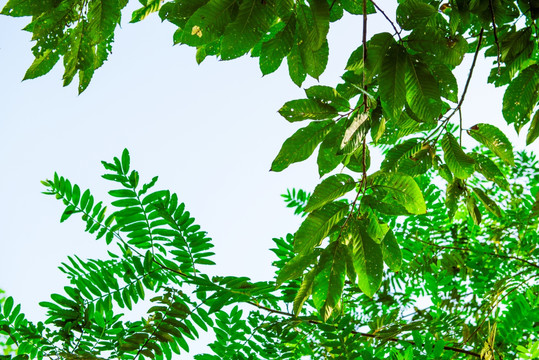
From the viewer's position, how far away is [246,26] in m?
0.78

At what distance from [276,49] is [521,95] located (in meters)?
0.67

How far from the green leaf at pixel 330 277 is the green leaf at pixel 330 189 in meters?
0.10

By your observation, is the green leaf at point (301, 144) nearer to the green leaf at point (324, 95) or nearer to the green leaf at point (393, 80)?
the green leaf at point (324, 95)

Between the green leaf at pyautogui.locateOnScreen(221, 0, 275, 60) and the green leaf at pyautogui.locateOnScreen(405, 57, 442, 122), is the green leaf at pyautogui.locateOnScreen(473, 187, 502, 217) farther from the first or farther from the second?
the green leaf at pyautogui.locateOnScreen(221, 0, 275, 60)

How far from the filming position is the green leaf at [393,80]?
2.72ft

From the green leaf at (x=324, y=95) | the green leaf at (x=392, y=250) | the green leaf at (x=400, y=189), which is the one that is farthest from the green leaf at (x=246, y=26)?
the green leaf at (x=392, y=250)

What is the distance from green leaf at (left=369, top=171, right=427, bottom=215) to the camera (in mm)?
906

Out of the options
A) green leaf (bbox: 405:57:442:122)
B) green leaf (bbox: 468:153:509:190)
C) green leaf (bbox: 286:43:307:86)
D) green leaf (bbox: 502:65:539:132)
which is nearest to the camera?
green leaf (bbox: 405:57:442:122)

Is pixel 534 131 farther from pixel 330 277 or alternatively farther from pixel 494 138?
pixel 330 277

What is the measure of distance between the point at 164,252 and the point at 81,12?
0.59 metres

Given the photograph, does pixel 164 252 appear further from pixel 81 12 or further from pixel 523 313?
pixel 523 313

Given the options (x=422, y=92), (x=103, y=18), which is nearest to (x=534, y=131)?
(x=422, y=92)

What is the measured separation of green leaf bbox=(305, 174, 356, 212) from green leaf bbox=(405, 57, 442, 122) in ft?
0.64

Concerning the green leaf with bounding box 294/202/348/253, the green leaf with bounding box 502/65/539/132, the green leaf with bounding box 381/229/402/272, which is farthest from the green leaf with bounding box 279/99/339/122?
the green leaf with bounding box 502/65/539/132
